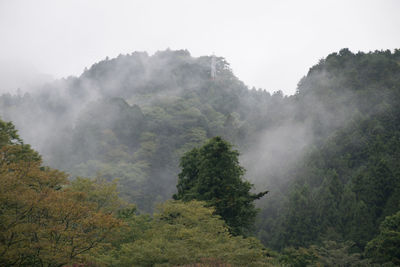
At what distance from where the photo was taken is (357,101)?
156ft

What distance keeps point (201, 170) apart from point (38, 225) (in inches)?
621

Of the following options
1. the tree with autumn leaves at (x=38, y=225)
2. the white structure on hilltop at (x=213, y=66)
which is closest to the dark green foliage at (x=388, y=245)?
the tree with autumn leaves at (x=38, y=225)

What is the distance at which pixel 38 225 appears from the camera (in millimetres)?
11305

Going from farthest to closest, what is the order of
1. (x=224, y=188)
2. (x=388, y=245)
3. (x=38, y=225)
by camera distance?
(x=224, y=188), (x=388, y=245), (x=38, y=225)

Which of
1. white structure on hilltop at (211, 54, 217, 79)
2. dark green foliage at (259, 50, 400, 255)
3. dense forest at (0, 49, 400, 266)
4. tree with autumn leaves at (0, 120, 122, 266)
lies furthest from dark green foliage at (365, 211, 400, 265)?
white structure on hilltop at (211, 54, 217, 79)

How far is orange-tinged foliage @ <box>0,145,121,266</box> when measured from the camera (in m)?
10.8

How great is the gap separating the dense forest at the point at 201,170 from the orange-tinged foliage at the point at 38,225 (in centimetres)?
4

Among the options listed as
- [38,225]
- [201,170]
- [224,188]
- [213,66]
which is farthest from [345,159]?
[213,66]

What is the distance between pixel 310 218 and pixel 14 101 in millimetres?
70962

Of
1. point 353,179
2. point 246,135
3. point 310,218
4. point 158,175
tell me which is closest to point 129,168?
point 158,175

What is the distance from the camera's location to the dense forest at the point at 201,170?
488 inches

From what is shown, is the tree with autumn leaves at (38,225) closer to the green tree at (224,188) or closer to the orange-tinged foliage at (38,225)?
the orange-tinged foliage at (38,225)

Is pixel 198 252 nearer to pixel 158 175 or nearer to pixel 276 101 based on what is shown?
pixel 158 175

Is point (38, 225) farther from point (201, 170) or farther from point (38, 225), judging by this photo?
point (201, 170)
